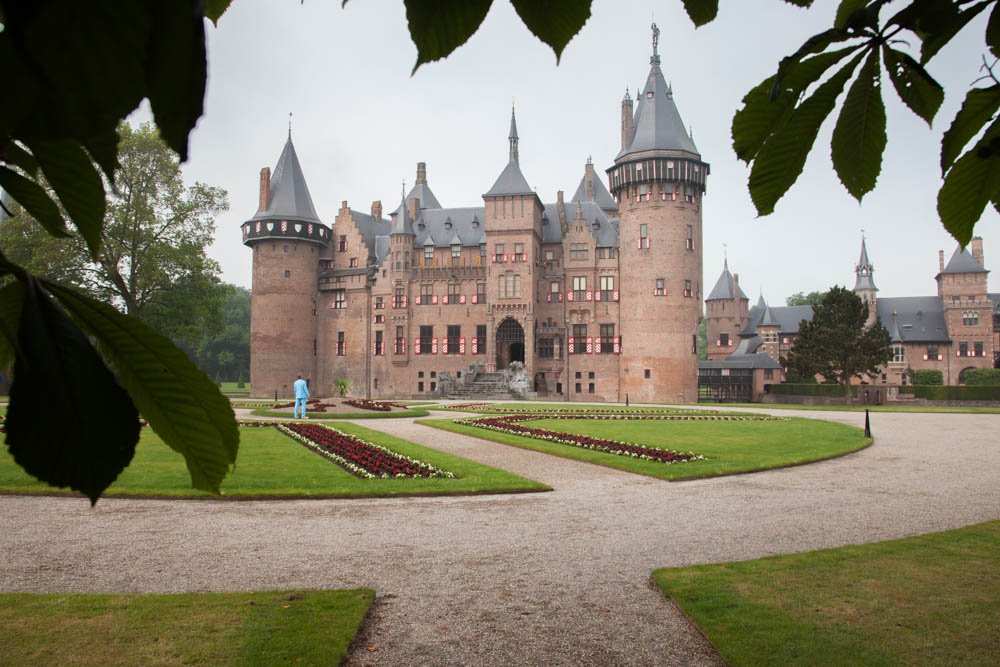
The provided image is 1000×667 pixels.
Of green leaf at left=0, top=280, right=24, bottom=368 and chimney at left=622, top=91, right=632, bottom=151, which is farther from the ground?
chimney at left=622, top=91, right=632, bottom=151

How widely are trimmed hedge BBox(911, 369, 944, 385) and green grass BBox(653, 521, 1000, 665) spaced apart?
6367cm

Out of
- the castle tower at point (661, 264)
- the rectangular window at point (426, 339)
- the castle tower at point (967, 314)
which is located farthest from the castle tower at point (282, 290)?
the castle tower at point (967, 314)

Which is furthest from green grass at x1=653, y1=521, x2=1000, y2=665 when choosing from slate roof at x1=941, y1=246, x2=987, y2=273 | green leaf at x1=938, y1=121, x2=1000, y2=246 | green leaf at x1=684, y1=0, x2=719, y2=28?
slate roof at x1=941, y1=246, x2=987, y2=273

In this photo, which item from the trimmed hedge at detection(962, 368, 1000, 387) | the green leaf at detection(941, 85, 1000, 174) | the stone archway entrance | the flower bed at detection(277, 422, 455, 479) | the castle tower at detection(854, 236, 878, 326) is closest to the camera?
the green leaf at detection(941, 85, 1000, 174)

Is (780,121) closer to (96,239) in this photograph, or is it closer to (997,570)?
(96,239)

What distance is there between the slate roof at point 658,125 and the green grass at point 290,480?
39745 mm

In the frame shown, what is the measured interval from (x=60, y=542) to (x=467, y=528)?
4.62 metres

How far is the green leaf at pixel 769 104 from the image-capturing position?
4.69ft

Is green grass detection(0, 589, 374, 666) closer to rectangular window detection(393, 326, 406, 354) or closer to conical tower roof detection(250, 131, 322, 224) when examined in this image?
rectangular window detection(393, 326, 406, 354)

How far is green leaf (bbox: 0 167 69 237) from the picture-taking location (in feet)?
2.94

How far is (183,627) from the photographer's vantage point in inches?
206

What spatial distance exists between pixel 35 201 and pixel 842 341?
50640mm

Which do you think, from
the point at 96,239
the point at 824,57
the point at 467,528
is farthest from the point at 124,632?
the point at 824,57

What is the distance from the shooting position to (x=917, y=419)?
28.5m
